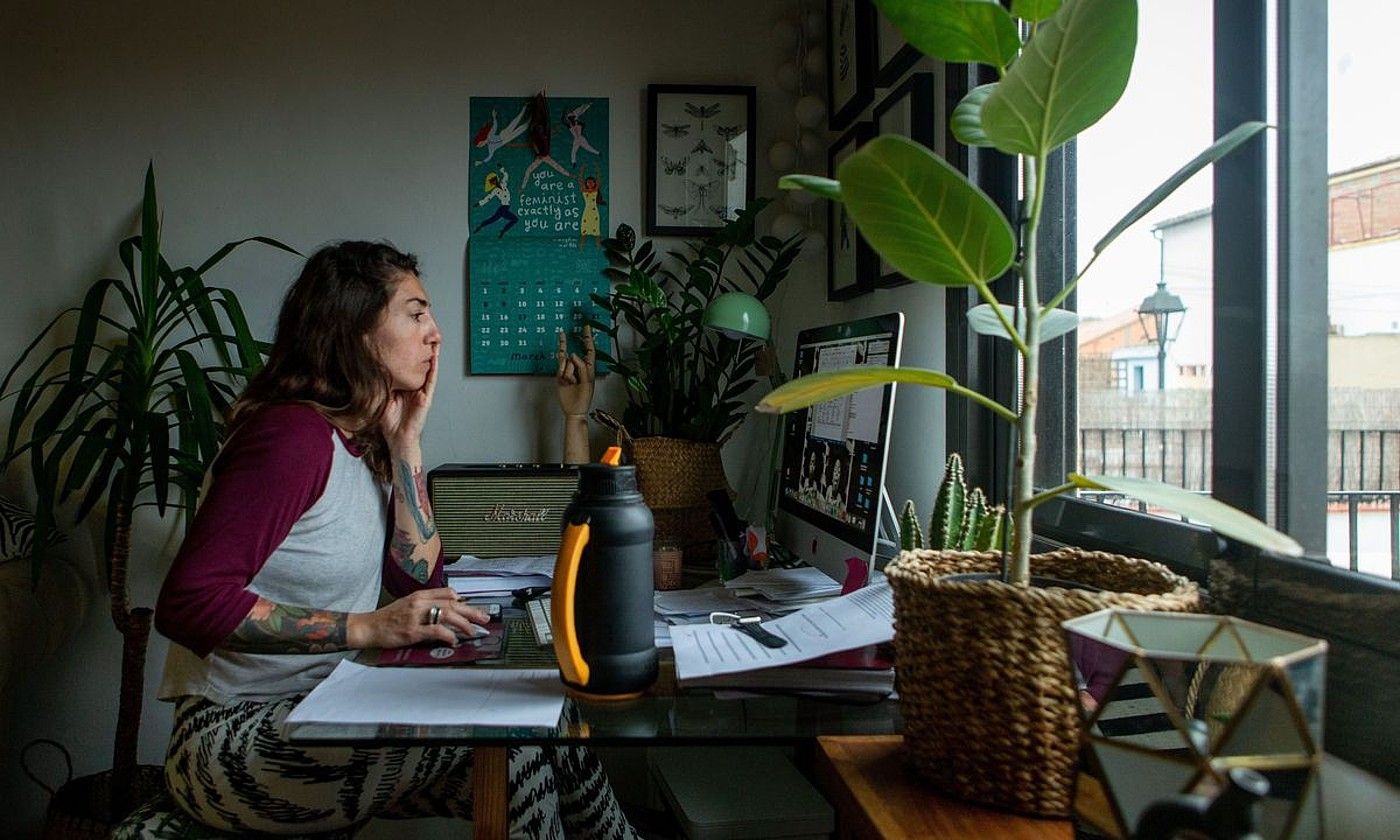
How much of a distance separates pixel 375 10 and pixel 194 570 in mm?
2004

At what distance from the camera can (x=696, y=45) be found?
2.82m

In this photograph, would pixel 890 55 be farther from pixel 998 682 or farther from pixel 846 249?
pixel 998 682

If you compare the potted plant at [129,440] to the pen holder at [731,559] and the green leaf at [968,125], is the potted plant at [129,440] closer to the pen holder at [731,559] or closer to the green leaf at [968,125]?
the pen holder at [731,559]

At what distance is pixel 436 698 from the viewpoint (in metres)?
1.06

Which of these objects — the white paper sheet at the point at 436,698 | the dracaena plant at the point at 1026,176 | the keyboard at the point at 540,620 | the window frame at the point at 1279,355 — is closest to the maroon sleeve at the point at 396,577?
the keyboard at the point at 540,620

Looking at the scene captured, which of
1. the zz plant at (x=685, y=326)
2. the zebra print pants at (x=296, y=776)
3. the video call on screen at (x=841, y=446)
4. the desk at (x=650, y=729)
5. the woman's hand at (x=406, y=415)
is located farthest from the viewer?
the zz plant at (x=685, y=326)

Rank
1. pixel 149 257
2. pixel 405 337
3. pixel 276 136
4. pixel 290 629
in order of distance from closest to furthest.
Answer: pixel 290 629
pixel 405 337
pixel 149 257
pixel 276 136

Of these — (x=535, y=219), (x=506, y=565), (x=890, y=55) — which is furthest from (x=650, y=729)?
(x=535, y=219)

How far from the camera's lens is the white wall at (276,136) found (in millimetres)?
2742

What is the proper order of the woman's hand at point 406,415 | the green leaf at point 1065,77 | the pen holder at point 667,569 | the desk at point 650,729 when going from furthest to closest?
the pen holder at point 667,569 < the woman's hand at point 406,415 < the desk at point 650,729 < the green leaf at point 1065,77

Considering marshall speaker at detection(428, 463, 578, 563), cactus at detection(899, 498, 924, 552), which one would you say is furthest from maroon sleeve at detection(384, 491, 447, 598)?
cactus at detection(899, 498, 924, 552)

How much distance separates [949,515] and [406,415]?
1059 millimetres

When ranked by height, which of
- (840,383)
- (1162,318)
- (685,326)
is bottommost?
(840,383)

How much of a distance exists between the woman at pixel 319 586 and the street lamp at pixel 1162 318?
1.01m
